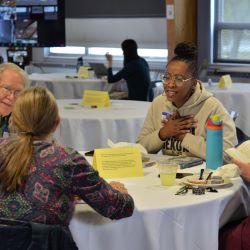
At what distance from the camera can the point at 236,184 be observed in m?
2.65

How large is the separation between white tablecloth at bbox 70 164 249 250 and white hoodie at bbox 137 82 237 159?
67 centimetres

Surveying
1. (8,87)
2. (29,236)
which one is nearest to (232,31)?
(8,87)

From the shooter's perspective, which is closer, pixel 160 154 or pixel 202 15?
pixel 160 154

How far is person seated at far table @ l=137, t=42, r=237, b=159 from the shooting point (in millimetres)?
3254

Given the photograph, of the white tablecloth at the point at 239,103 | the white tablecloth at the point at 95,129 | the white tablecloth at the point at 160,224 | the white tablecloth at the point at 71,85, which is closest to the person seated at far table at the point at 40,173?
the white tablecloth at the point at 160,224

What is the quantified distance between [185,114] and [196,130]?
0.11 meters

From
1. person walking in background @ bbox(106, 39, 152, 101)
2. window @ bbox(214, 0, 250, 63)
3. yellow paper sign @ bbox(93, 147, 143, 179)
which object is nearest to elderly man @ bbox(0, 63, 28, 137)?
yellow paper sign @ bbox(93, 147, 143, 179)

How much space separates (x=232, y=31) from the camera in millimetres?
8664

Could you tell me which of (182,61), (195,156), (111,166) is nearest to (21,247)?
(111,166)

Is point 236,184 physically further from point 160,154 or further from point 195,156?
point 160,154

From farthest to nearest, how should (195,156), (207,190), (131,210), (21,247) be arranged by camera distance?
(195,156) < (207,190) < (131,210) < (21,247)

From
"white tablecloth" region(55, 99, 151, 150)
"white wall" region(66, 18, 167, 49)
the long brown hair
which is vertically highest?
"white wall" region(66, 18, 167, 49)

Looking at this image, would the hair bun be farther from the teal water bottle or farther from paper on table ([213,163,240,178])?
paper on table ([213,163,240,178])

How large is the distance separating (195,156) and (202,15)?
568 centimetres
